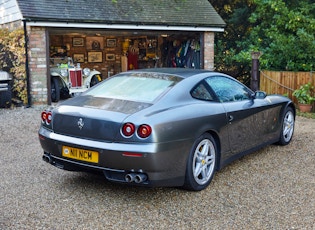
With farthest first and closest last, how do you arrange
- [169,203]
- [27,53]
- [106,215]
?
[27,53] < [169,203] < [106,215]

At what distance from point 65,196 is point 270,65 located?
10.6 m

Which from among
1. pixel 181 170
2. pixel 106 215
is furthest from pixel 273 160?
pixel 106 215

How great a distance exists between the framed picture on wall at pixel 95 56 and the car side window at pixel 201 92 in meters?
12.6

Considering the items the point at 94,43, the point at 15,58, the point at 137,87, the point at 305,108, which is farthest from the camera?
the point at 94,43

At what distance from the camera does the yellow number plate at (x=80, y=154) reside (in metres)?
3.81

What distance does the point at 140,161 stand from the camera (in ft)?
11.9

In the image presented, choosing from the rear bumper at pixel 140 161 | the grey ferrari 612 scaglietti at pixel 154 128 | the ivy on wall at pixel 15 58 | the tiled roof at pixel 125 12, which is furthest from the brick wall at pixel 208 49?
the rear bumper at pixel 140 161

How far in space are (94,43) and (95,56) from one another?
1.82 ft

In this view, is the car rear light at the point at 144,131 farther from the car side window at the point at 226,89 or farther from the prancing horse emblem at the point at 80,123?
the car side window at the point at 226,89

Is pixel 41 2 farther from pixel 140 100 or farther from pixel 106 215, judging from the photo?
pixel 106 215

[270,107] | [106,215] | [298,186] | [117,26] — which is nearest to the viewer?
[106,215]

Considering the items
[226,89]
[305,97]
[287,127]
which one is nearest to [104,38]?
[305,97]

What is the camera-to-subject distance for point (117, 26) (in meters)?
12.3

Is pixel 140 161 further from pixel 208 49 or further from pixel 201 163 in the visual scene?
pixel 208 49
